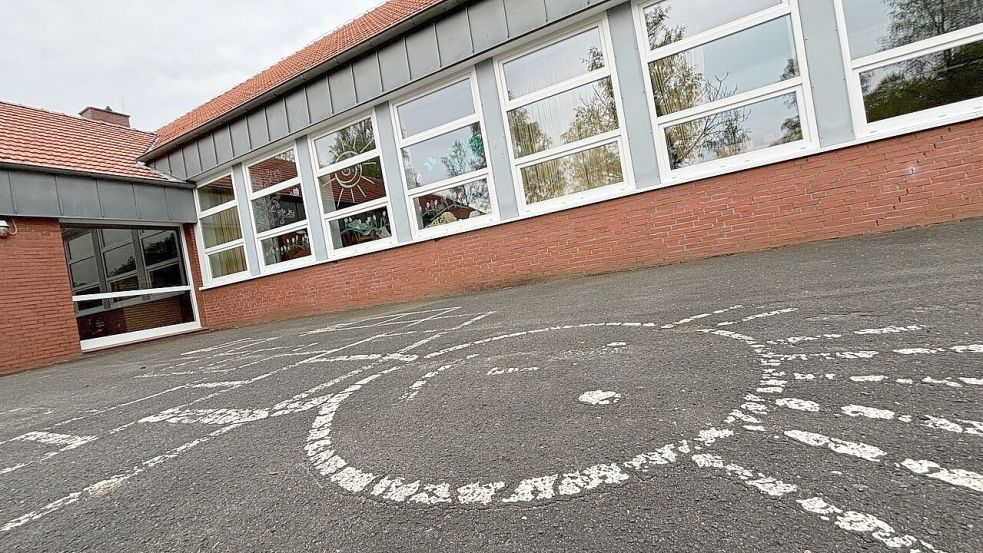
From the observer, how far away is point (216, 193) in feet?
36.3

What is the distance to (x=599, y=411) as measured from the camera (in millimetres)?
1738

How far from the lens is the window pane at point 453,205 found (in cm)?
782

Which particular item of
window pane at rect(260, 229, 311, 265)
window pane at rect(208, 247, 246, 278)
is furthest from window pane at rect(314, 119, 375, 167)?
window pane at rect(208, 247, 246, 278)

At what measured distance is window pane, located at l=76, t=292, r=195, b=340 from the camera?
949 cm

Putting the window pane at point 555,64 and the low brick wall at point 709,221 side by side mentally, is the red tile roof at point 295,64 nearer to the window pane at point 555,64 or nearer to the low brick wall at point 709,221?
the window pane at point 555,64

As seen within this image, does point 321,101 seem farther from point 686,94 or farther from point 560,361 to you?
point 560,361

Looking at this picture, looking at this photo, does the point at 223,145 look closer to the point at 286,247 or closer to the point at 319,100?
the point at 286,247

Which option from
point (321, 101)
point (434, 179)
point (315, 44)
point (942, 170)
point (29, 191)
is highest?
point (315, 44)

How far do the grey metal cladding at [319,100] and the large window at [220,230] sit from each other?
324 centimetres

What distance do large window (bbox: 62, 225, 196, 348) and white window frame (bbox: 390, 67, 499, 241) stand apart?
6.87 m

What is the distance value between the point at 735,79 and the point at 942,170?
8.39 feet

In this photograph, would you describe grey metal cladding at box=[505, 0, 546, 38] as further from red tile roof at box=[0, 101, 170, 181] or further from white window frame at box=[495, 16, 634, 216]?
red tile roof at box=[0, 101, 170, 181]

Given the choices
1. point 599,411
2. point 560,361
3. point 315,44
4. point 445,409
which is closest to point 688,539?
point 599,411

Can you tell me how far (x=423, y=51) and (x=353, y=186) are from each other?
9.62 feet
